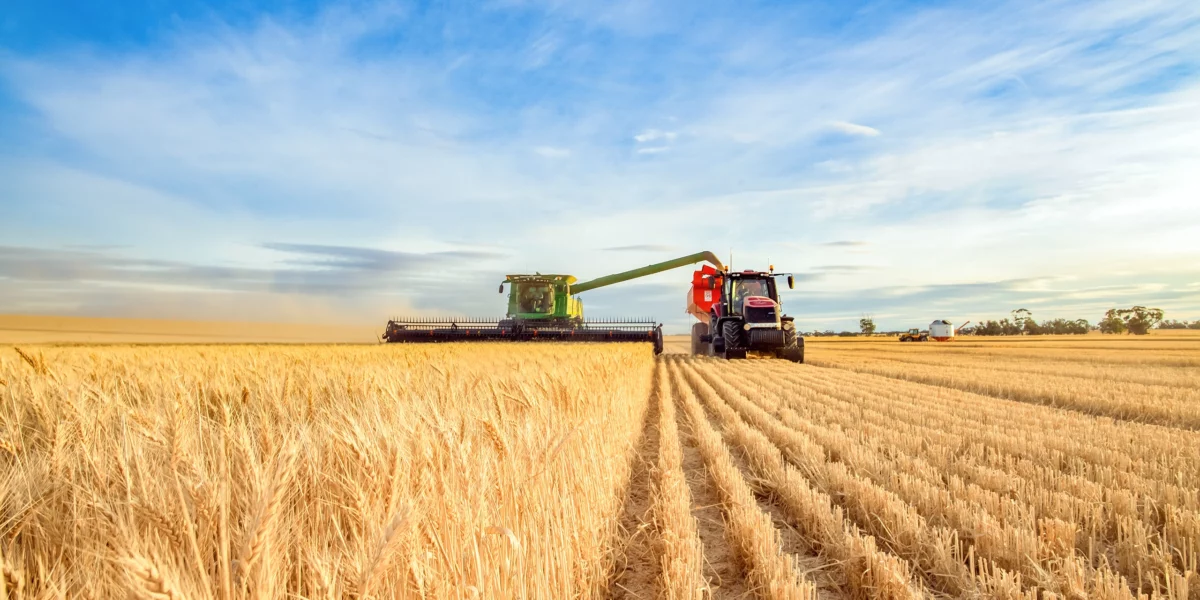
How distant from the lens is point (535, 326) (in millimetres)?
25656

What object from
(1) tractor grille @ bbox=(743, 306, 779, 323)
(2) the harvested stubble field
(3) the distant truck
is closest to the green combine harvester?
(1) tractor grille @ bbox=(743, 306, 779, 323)

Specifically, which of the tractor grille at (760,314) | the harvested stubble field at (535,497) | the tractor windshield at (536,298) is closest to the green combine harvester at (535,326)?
the tractor windshield at (536,298)

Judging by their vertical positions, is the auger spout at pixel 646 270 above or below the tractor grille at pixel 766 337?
above

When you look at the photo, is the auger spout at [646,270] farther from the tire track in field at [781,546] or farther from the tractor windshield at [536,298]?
the tire track in field at [781,546]

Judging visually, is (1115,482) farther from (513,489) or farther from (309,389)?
(309,389)

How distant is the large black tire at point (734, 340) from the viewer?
65.0ft

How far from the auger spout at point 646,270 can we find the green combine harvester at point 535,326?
2378mm

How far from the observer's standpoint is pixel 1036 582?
9.86 feet

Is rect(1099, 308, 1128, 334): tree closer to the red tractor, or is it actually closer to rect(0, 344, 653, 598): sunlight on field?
the red tractor

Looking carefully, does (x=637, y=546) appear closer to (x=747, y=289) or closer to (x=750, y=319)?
(x=750, y=319)

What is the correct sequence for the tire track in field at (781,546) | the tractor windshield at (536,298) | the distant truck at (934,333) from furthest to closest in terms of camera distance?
the distant truck at (934,333)
the tractor windshield at (536,298)
the tire track in field at (781,546)

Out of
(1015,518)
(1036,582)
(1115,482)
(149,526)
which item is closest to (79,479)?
(149,526)

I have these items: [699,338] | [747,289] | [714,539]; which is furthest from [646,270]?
[714,539]

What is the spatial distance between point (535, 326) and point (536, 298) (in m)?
1.42
